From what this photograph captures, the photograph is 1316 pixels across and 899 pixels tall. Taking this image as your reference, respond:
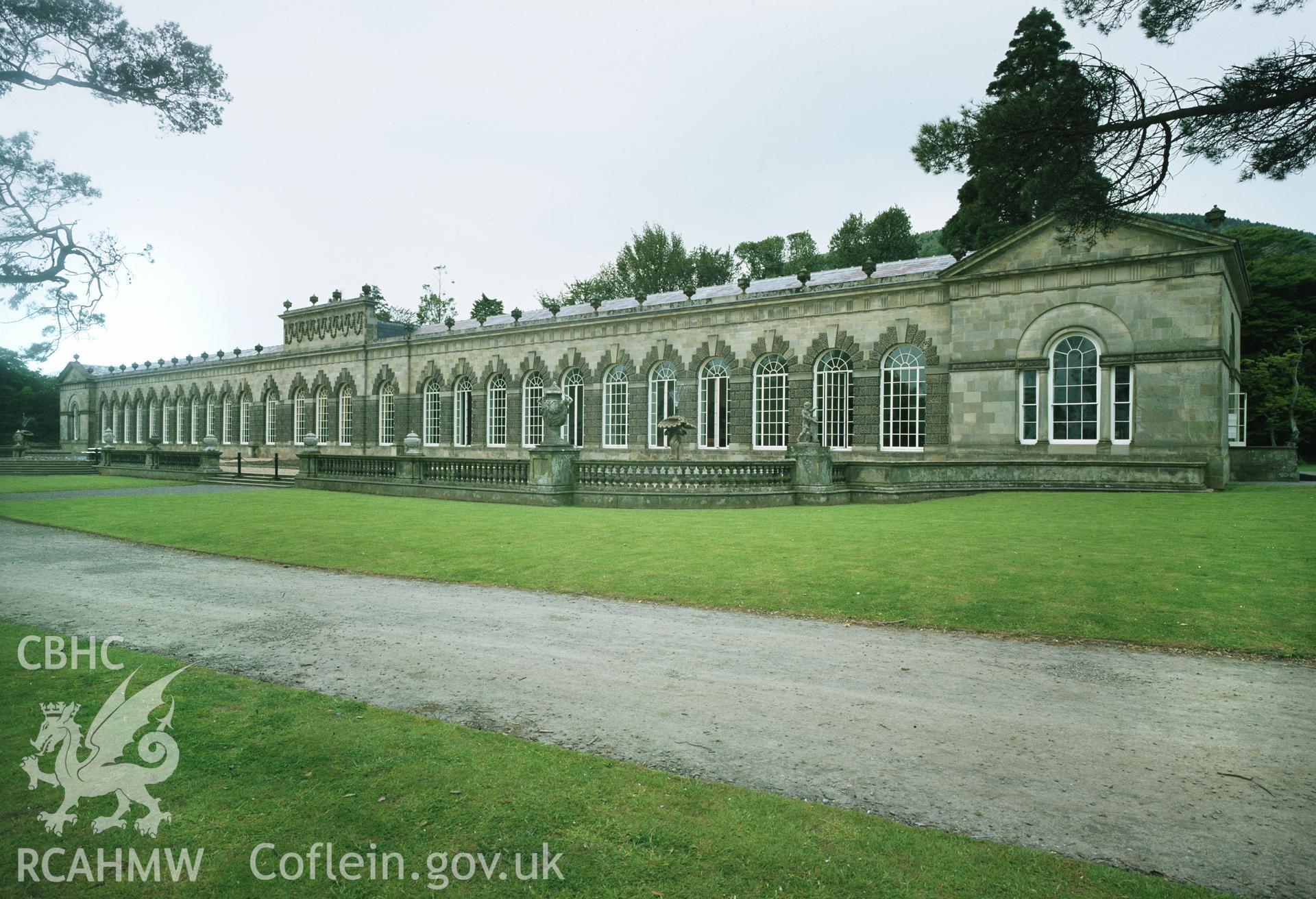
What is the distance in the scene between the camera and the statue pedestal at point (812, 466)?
20.8m

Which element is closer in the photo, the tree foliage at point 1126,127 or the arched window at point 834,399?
the tree foliage at point 1126,127

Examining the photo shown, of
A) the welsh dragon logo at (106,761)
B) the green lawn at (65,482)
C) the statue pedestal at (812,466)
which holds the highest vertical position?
the statue pedestal at (812,466)

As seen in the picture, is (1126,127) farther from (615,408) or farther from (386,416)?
(386,416)

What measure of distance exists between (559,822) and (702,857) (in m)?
0.67

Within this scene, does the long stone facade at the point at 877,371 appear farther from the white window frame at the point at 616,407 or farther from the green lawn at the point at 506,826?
the green lawn at the point at 506,826

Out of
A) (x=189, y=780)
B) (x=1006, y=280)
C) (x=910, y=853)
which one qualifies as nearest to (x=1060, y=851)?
(x=910, y=853)

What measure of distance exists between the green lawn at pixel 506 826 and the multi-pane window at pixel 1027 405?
22.6 m

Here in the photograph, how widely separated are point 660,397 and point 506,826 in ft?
98.2

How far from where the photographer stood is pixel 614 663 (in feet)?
20.1

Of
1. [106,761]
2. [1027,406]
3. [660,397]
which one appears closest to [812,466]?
[1027,406]

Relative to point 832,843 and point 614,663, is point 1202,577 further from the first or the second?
point 832,843

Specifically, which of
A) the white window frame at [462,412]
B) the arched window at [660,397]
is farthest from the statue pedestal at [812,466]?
the white window frame at [462,412]

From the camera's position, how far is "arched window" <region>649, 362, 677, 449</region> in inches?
1280

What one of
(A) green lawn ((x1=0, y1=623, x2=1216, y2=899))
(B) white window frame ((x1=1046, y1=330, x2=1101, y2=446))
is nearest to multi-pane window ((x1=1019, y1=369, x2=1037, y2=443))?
(B) white window frame ((x1=1046, y1=330, x2=1101, y2=446))
